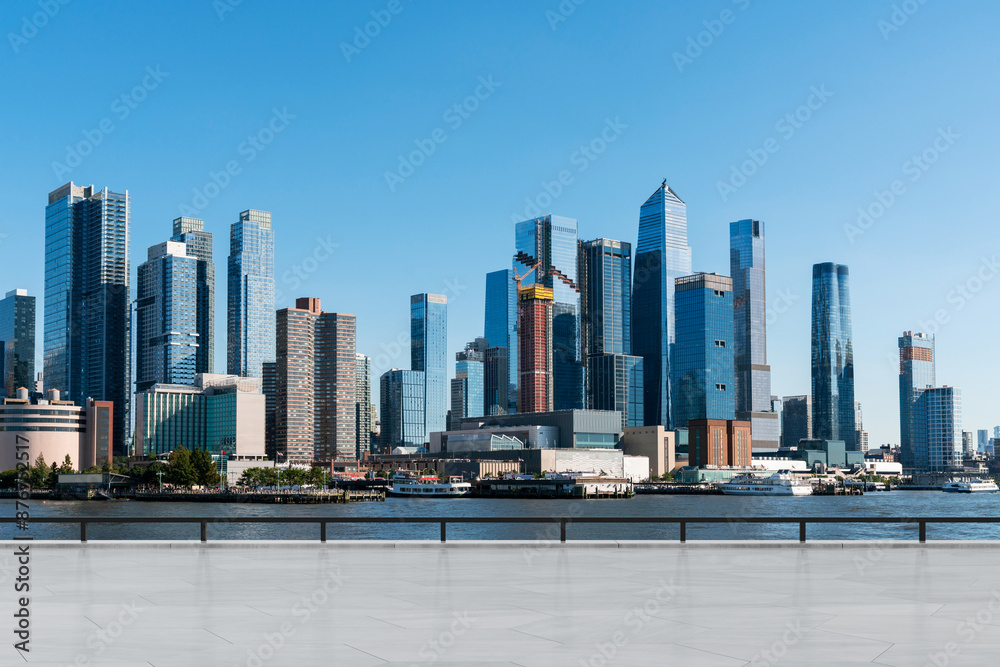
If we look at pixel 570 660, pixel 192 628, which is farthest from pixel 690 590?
pixel 192 628

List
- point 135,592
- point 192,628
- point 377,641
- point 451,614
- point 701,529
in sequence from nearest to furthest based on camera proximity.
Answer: point 377,641, point 192,628, point 451,614, point 135,592, point 701,529

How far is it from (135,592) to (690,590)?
43.6 ft

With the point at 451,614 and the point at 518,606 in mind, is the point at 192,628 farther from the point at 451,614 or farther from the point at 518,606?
the point at 518,606

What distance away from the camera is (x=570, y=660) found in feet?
53.6

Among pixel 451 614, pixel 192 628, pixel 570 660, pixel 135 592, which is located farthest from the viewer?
pixel 135 592

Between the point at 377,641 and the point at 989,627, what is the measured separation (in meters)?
11.4

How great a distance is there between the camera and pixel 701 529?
132375 mm

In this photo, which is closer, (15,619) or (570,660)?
(570,660)

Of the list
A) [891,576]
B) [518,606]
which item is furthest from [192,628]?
[891,576]

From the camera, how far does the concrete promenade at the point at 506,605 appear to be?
1686 cm

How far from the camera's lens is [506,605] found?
882 inches

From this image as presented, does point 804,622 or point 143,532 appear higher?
point 804,622

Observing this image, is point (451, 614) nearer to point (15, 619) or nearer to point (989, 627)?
point (15, 619)

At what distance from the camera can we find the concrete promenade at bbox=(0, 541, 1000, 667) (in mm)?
16859
